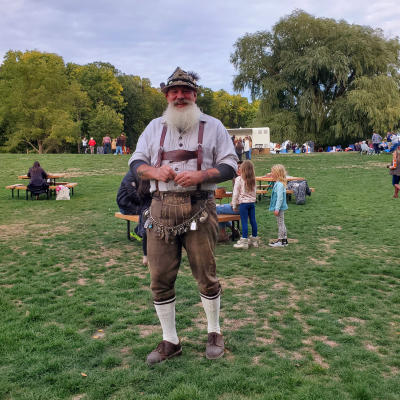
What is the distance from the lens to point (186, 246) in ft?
11.2

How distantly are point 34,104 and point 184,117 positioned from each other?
44063mm

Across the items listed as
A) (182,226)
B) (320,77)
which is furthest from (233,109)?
(182,226)

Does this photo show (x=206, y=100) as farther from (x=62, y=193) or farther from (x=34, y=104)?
(x=62, y=193)

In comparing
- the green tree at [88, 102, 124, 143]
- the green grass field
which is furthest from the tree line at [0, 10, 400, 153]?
the green grass field

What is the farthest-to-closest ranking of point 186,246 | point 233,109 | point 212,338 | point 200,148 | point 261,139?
point 233,109 → point 261,139 → point 212,338 → point 186,246 → point 200,148

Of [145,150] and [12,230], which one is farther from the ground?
[145,150]

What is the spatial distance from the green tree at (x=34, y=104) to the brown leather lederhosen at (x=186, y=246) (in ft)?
136

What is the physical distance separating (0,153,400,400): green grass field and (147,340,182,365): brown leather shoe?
0.08 metres

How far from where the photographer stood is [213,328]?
368cm

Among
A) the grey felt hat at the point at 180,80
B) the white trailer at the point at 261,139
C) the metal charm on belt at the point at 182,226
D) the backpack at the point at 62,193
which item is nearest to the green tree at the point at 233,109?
the white trailer at the point at 261,139

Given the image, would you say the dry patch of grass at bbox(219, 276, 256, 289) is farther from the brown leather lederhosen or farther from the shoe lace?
the brown leather lederhosen

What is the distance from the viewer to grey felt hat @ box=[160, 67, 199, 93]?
10.8 feet

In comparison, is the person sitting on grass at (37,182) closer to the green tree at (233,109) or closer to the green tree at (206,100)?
the green tree at (206,100)

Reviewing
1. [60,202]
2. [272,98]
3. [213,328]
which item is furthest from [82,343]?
[272,98]
